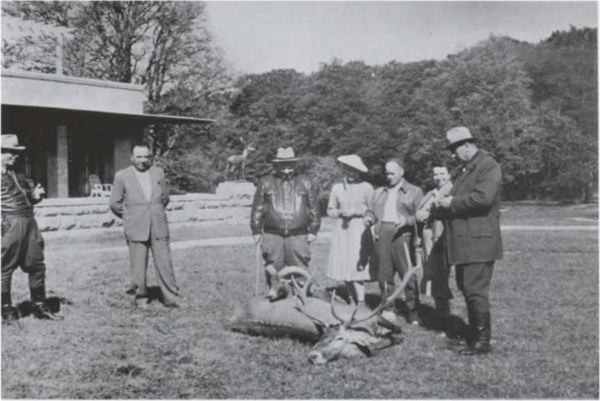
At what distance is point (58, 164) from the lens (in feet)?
54.2

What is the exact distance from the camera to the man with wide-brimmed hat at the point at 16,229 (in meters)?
5.42

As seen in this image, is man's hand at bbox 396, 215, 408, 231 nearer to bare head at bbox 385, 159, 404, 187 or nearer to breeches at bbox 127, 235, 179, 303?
bare head at bbox 385, 159, 404, 187

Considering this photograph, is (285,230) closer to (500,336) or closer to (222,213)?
(500,336)

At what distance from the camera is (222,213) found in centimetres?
1619

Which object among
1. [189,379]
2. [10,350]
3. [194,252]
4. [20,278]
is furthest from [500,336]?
[194,252]

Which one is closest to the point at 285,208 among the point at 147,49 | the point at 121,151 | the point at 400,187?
the point at 400,187

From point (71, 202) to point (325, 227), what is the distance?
6200 mm

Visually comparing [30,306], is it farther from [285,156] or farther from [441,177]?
[441,177]

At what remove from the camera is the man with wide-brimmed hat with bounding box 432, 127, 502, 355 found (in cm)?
467

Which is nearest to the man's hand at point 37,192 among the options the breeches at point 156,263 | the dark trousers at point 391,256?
the breeches at point 156,263

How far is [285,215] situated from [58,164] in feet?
39.5

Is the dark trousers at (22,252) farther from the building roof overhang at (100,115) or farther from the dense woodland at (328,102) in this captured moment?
the building roof overhang at (100,115)

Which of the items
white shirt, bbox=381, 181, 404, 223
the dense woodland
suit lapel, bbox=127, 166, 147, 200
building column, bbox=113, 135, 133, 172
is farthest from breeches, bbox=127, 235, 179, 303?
building column, bbox=113, 135, 133, 172

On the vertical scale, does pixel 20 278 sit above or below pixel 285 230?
below
